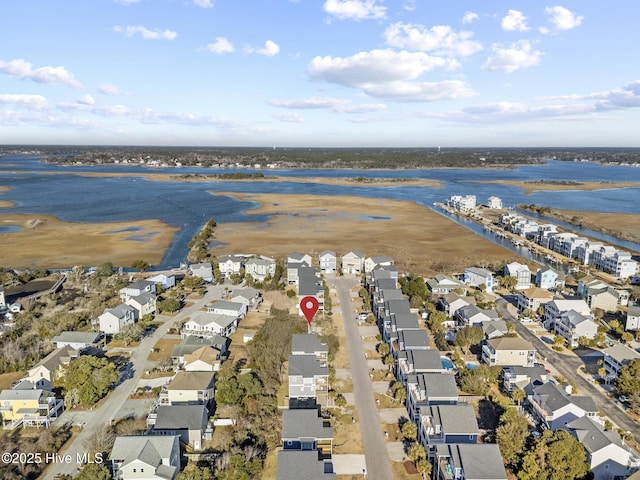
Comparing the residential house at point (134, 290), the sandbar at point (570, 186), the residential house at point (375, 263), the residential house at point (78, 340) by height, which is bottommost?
the residential house at point (78, 340)

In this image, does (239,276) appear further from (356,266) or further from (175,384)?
(175,384)

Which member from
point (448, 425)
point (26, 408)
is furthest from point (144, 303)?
point (448, 425)

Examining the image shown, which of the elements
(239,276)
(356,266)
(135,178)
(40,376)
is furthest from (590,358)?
(135,178)

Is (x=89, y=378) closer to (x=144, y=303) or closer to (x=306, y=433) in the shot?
(x=144, y=303)

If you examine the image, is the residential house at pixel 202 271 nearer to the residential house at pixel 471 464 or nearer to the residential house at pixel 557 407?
the residential house at pixel 557 407

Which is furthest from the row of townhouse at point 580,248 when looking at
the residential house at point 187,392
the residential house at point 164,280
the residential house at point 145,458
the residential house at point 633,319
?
the residential house at point 145,458

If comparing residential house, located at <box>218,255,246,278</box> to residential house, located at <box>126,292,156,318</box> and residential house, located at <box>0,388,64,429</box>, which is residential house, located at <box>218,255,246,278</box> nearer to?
residential house, located at <box>126,292,156,318</box>

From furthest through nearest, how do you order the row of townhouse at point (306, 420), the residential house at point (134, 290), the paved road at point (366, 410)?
1. the residential house at point (134, 290)
2. the paved road at point (366, 410)
3. the row of townhouse at point (306, 420)
